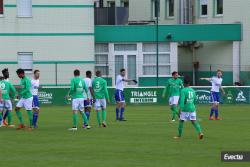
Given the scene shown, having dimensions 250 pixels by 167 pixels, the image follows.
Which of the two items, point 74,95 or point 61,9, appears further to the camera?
point 61,9

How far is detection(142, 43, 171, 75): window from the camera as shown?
61375mm

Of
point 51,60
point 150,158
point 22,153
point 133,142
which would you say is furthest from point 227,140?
point 51,60

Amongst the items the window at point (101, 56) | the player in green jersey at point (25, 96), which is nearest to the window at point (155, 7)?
the window at point (101, 56)

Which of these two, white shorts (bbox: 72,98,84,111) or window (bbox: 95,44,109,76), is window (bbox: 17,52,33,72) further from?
white shorts (bbox: 72,98,84,111)

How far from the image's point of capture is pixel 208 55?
64062 mm

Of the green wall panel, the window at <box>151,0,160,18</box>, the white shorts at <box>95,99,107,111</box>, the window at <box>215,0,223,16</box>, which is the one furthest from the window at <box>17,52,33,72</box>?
the white shorts at <box>95,99,107,111</box>

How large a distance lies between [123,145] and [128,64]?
124ft

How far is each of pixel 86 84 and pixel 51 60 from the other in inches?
1107

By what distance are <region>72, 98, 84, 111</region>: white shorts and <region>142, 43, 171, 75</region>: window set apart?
3248 centimetres

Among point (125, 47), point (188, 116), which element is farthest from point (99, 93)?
point (125, 47)

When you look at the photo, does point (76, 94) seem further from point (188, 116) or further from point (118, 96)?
point (118, 96)

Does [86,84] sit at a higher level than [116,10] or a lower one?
lower

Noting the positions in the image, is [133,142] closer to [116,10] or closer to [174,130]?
[174,130]

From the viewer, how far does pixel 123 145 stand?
23.2 meters
